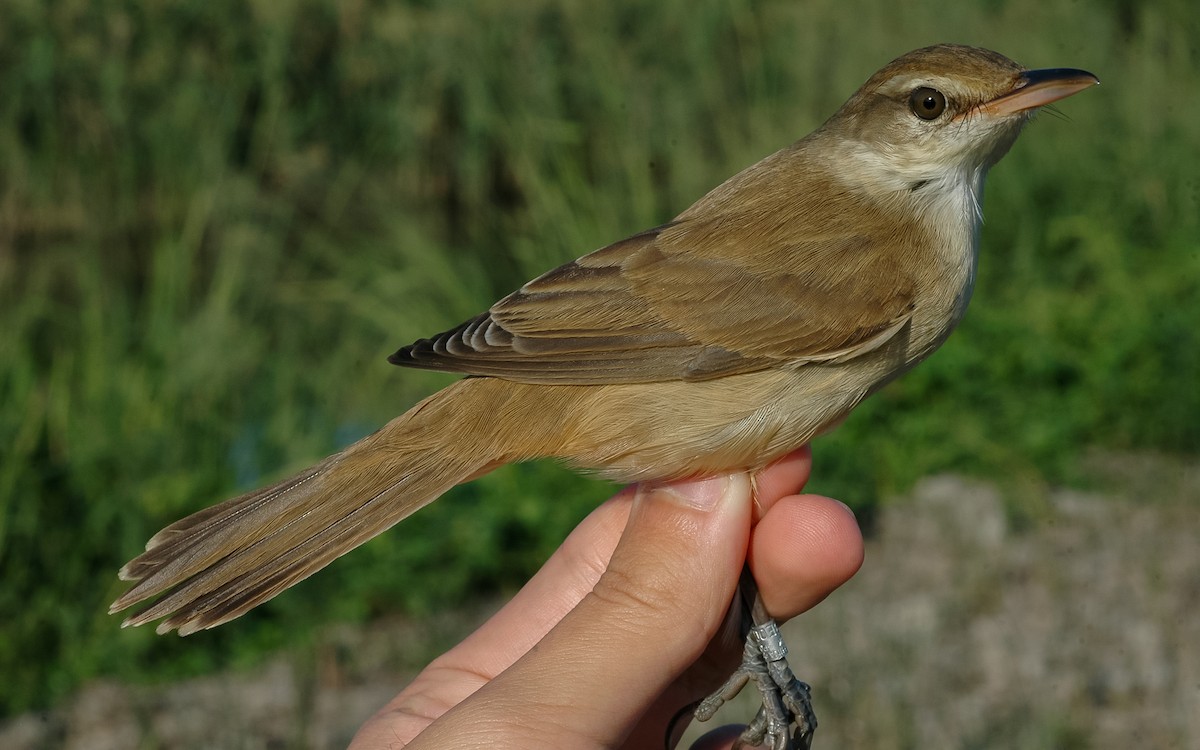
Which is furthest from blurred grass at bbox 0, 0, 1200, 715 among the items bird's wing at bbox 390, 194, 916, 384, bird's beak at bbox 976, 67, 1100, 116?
bird's beak at bbox 976, 67, 1100, 116

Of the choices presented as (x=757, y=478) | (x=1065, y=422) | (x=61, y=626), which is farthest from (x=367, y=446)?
(x=1065, y=422)

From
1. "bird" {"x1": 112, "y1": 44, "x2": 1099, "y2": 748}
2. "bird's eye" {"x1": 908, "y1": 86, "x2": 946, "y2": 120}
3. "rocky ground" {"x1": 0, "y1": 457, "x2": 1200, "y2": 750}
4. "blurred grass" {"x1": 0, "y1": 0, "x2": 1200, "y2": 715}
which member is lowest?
"rocky ground" {"x1": 0, "y1": 457, "x2": 1200, "y2": 750}

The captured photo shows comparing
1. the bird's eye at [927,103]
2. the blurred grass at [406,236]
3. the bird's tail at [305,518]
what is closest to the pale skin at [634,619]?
the bird's tail at [305,518]

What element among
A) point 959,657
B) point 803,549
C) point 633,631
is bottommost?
point 959,657

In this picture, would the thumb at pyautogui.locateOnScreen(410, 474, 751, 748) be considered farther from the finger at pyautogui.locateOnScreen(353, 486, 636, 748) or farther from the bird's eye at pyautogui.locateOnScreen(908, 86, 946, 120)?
the bird's eye at pyautogui.locateOnScreen(908, 86, 946, 120)

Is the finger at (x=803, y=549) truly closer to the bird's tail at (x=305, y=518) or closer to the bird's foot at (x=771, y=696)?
the bird's foot at (x=771, y=696)

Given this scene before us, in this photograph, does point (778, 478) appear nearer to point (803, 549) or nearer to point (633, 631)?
point (803, 549)

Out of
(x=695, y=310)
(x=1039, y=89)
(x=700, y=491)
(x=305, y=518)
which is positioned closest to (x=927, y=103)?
(x=1039, y=89)
